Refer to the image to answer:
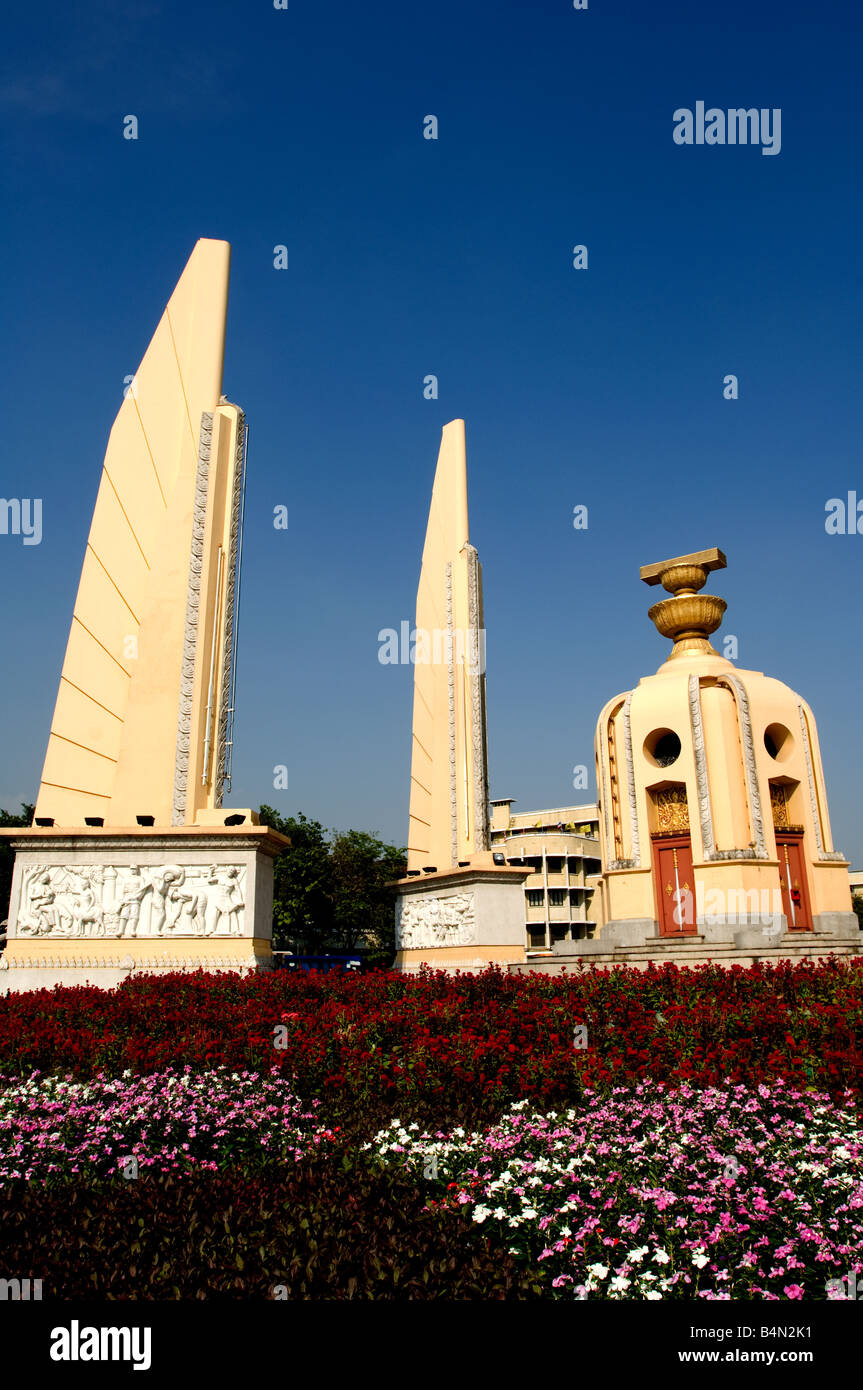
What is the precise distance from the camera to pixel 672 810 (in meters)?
19.5

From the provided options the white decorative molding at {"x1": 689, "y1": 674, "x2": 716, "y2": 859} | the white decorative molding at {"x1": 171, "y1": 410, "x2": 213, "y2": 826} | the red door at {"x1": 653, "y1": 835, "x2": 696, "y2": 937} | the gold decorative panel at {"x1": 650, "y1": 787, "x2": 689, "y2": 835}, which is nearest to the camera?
the white decorative molding at {"x1": 171, "y1": 410, "x2": 213, "y2": 826}

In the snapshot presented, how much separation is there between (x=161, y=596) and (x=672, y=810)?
12833 mm

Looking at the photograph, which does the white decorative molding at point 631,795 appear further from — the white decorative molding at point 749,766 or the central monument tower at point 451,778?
the central monument tower at point 451,778

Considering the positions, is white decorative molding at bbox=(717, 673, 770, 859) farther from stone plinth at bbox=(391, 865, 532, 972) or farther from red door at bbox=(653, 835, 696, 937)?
stone plinth at bbox=(391, 865, 532, 972)

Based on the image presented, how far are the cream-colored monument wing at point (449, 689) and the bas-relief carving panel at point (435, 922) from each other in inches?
49.3

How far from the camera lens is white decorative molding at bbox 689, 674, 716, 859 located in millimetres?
18109

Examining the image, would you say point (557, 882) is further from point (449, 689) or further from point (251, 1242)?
point (251, 1242)

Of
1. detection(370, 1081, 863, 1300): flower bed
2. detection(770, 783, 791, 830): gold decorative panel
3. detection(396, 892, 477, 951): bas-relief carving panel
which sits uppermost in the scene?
detection(770, 783, 791, 830): gold decorative panel

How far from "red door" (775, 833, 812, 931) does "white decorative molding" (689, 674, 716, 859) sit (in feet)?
5.77

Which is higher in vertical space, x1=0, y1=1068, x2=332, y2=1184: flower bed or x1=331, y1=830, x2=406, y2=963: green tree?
x1=331, y1=830, x2=406, y2=963: green tree

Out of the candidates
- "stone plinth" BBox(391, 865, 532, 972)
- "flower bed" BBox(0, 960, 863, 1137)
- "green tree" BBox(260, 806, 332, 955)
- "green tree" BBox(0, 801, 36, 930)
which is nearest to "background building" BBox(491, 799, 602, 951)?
"green tree" BBox(260, 806, 332, 955)

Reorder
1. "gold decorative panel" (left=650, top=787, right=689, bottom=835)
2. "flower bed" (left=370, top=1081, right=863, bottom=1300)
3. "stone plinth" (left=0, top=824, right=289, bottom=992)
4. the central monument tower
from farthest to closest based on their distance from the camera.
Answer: "gold decorative panel" (left=650, top=787, right=689, bottom=835), the central monument tower, "stone plinth" (left=0, top=824, right=289, bottom=992), "flower bed" (left=370, top=1081, right=863, bottom=1300)

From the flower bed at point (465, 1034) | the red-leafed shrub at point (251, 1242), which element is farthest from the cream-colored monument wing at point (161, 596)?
the red-leafed shrub at point (251, 1242)
